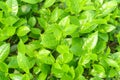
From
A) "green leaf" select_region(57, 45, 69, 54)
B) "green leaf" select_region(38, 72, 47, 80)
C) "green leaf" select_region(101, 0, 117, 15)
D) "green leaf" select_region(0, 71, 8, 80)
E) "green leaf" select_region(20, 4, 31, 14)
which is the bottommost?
"green leaf" select_region(38, 72, 47, 80)

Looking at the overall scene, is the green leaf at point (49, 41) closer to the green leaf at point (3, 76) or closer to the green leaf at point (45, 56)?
the green leaf at point (45, 56)

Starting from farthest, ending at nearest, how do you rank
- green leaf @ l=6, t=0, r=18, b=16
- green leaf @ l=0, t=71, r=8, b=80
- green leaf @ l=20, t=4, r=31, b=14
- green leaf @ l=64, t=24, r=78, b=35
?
green leaf @ l=20, t=4, r=31, b=14
green leaf @ l=6, t=0, r=18, b=16
green leaf @ l=64, t=24, r=78, b=35
green leaf @ l=0, t=71, r=8, b=80

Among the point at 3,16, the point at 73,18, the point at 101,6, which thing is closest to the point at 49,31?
the point at 73,18

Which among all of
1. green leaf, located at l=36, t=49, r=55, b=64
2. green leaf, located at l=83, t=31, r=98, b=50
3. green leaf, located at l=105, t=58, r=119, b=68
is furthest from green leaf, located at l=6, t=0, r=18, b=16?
green leaf, located at l=105, t=58, r=119, b=68

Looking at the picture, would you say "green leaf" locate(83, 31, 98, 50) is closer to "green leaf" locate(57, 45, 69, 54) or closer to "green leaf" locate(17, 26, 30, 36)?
"green leaf" locate(57, 45, 69, 54)

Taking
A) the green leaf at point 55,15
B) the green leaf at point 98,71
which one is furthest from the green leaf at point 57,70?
the green leaf at point 55,15

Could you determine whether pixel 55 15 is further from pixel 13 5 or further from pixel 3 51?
pixel 3 51

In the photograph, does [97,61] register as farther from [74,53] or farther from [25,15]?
[25,15]

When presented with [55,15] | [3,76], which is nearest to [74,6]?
[55,15]
